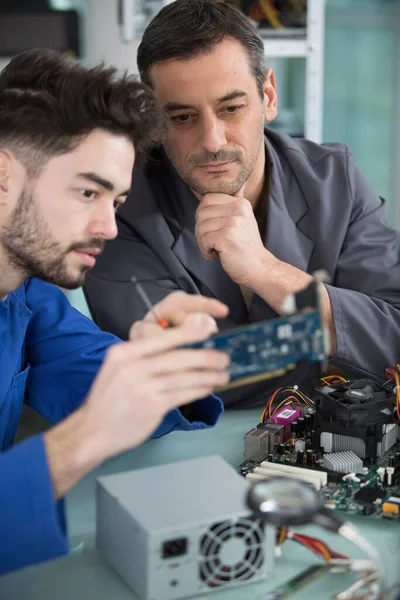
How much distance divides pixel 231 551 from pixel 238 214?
870mm

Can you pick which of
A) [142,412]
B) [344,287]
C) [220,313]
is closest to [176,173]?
[344,287]

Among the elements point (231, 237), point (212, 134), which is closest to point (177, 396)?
point (231, 237)

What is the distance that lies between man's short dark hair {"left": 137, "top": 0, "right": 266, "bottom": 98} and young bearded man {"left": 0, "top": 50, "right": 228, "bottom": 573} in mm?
288

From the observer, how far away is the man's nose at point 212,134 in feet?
5.54

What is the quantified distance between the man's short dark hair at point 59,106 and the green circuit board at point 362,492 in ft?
2.04

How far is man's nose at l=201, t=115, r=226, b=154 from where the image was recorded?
1688 millimetres

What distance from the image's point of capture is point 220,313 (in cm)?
107

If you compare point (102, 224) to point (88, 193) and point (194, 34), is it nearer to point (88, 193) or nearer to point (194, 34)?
point (88, 193)

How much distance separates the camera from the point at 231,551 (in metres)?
1.01

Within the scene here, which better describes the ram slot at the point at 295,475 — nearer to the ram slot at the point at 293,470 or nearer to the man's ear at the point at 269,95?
the ram slot at the point at 293,470

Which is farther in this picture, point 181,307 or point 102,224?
point 102,224

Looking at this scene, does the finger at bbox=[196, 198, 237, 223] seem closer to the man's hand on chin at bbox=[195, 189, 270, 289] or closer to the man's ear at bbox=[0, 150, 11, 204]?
the man's hand on chin at bbox=[195, 189, 270, 289]

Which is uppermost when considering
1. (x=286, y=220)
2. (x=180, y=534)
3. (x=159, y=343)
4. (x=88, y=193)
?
(x=88, y=193)

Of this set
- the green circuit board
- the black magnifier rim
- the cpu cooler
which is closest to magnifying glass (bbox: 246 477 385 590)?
the black magnifier rim
